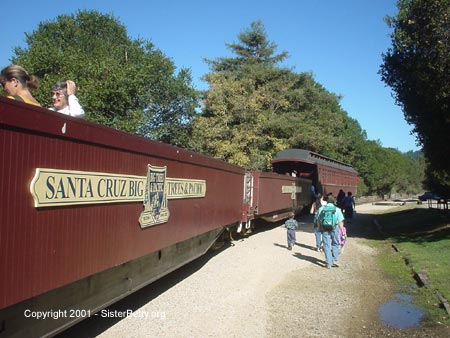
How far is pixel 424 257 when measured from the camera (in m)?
10.8

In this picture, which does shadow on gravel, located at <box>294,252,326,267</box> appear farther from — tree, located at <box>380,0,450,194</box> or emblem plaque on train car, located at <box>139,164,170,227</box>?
tree, located at <box>380,0,450,194</box>

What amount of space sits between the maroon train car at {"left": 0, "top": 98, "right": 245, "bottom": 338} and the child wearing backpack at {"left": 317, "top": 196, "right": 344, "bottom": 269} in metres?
4.40

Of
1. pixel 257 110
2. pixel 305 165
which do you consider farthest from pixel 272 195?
pixel 257 110

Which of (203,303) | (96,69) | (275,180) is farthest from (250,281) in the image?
(96,69)

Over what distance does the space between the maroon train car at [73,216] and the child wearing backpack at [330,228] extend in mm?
4403

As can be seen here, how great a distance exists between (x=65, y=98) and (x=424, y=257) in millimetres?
9411

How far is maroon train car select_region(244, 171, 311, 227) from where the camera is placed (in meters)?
13.8

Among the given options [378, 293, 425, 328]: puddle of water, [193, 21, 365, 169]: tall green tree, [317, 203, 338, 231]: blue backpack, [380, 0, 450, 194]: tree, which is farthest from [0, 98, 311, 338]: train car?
[193, 21, 365, 169]: tall green tree

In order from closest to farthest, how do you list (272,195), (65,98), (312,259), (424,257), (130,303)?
1. (65,98)
2. (130,303)
3. (424,257)
4. (312,259)
5. (272,195)

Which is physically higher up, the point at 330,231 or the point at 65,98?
the point at 65,98

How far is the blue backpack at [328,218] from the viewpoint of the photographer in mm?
10047

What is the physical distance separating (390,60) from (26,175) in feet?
46.0

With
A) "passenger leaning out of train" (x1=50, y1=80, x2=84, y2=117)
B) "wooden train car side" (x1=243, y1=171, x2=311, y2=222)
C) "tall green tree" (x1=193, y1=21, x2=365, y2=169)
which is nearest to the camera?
"passenger leaning out of train" (x1=50, y1=80, x2=84, y2=117)

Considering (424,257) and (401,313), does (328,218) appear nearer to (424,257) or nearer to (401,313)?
(424,257)
